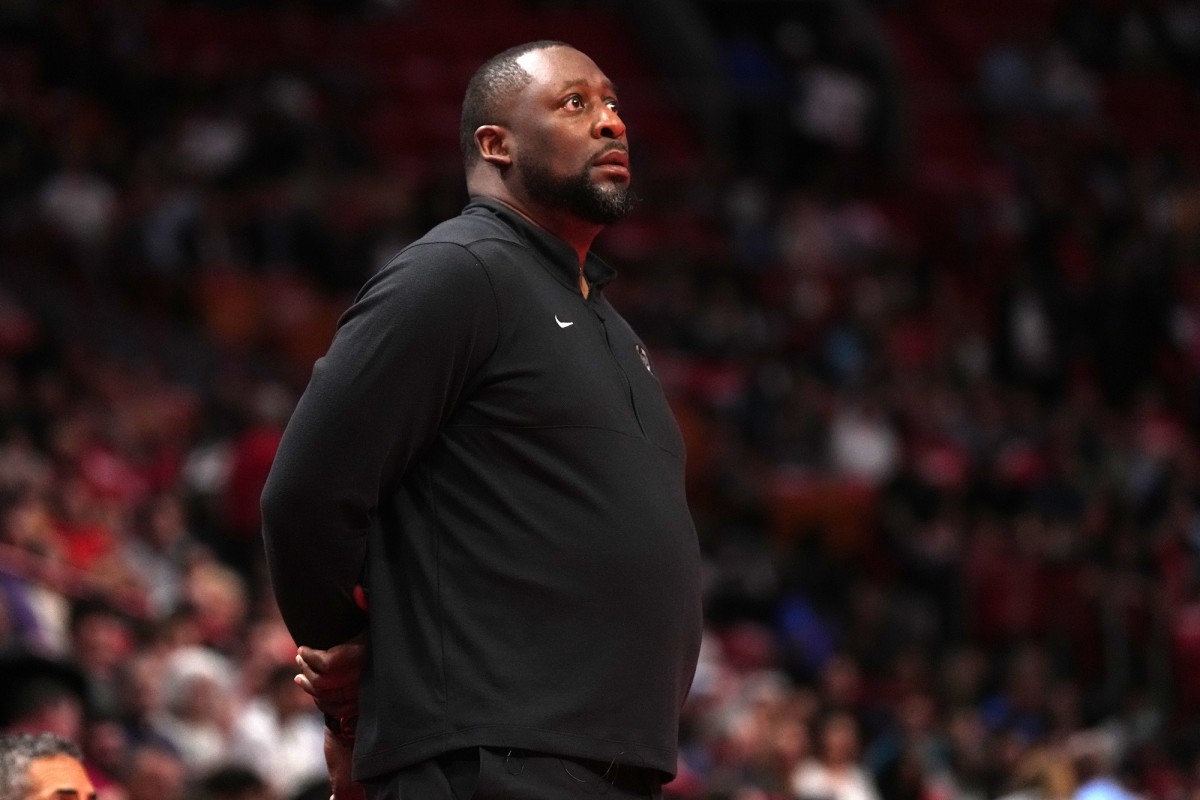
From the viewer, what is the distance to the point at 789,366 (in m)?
12.8

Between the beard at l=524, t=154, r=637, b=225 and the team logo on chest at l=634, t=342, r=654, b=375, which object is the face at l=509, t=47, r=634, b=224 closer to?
the beard at l=524, t=154, r=637, b=225

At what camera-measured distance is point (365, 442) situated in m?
2.31

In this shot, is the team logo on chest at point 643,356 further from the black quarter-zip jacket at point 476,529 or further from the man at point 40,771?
the man at point 40,771

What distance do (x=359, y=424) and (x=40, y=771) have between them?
3.53 feet

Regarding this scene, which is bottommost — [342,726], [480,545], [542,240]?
[342,726]

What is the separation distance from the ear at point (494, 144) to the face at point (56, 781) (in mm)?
1231

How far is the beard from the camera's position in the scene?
2.55 m

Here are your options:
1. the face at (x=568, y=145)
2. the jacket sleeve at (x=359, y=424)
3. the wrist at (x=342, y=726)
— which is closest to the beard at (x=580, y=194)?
the face at (x=568, y=145)

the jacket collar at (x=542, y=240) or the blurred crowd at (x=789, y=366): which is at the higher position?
the jacket collar at (x=542, y=240)

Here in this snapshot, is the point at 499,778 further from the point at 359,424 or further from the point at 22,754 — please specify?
the point at 22,754

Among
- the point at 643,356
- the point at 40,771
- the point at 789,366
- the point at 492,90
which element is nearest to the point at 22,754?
the point at 40,771

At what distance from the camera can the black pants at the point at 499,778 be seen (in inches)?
87.9

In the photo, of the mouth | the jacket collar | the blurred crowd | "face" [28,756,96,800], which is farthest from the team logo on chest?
the blurred crowd

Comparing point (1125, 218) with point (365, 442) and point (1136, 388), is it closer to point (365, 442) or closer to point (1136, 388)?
point (1136, 388)
